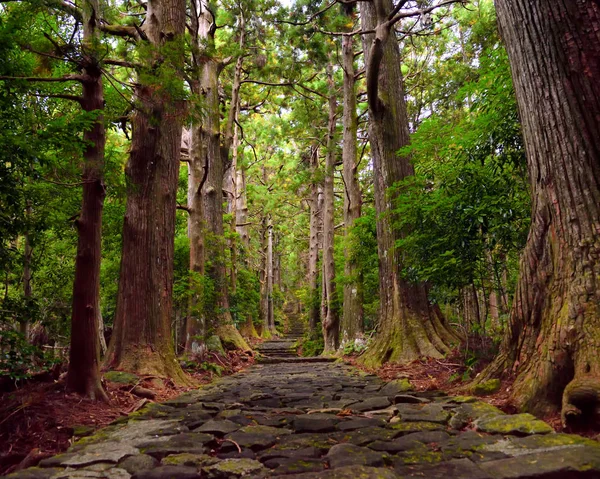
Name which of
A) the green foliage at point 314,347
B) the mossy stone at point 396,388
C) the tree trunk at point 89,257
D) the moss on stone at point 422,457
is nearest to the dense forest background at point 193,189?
the tree trunk at point 89,257

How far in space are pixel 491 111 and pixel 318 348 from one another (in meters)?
13.0

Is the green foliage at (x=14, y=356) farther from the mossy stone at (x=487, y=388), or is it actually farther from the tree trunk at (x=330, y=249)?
the tree trunk at (x=330, y=249)

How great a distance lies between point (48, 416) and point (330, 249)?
11.2 m

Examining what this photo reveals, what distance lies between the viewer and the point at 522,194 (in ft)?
17.4

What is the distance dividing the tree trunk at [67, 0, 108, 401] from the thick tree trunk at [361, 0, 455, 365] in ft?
15.1

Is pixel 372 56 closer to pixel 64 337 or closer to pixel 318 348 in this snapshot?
pixel 64 337

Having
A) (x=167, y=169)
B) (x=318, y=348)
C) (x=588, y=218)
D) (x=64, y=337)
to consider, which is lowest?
(x=318, y=348)

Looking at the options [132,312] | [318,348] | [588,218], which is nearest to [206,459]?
[588,218]

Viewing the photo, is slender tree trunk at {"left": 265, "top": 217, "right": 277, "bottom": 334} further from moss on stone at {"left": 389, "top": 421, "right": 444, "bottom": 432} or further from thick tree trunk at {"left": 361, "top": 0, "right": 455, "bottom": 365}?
moss on stone at {"left": 389, "top": 421, "right": 444, "bottom": 432}

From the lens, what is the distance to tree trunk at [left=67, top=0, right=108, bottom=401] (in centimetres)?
418

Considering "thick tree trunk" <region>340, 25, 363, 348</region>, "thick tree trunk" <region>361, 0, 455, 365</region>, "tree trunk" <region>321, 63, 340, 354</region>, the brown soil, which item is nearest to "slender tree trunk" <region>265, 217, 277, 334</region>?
"tree trunk" <region>321, 63, 340, 354</region>

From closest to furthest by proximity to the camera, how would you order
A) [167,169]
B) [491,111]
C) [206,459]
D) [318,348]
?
1. [206,459]
2. [491,111]
3. [167,169]
4. [318,348]

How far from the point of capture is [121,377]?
5.28m

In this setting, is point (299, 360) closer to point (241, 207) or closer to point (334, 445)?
point (334, 445)
